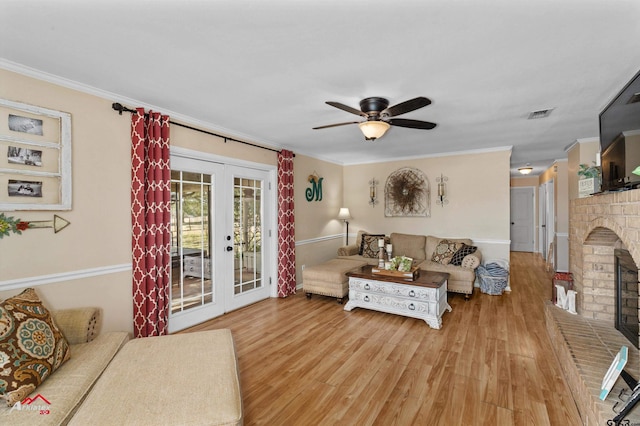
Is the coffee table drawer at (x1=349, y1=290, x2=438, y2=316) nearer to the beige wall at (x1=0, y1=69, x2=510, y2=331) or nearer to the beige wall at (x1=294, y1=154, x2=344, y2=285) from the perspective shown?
the beige wall at (x1=294, y1=154, x2=344, y2=285)

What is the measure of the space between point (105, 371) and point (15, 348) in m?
0.45

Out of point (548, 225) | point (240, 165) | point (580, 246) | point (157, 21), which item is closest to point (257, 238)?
point (240, 165)

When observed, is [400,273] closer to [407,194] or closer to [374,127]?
[374,127]

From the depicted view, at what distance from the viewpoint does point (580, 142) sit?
4.50 m

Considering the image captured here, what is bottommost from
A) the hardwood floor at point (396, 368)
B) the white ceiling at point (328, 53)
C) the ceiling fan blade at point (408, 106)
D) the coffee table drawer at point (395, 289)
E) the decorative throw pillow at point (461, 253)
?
the hardwood floor at point (396, 368)

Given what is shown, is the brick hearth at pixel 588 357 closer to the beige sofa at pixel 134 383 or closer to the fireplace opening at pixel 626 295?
the fireplace opening at pixel 626 295

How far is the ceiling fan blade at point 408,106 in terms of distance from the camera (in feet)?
7.55

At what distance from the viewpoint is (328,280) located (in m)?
4.45

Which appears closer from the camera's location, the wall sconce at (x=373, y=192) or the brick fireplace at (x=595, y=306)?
the brick fireplace at (x=595, y=306)

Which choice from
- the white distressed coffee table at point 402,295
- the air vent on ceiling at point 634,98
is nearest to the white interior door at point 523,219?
the white distressed coffee table at point 402,295

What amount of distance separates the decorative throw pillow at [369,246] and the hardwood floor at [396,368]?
166 cm

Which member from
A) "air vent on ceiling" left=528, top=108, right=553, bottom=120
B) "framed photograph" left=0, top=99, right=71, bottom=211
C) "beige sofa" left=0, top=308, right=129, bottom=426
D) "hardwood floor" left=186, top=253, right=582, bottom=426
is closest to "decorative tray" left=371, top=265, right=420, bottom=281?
"hardwood floor" left=186, top=253, right=582, bottom=426

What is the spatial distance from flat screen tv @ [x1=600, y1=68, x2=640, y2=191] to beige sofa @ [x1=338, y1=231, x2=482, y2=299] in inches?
89.8

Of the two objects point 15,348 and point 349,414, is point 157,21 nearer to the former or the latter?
point 15,348
